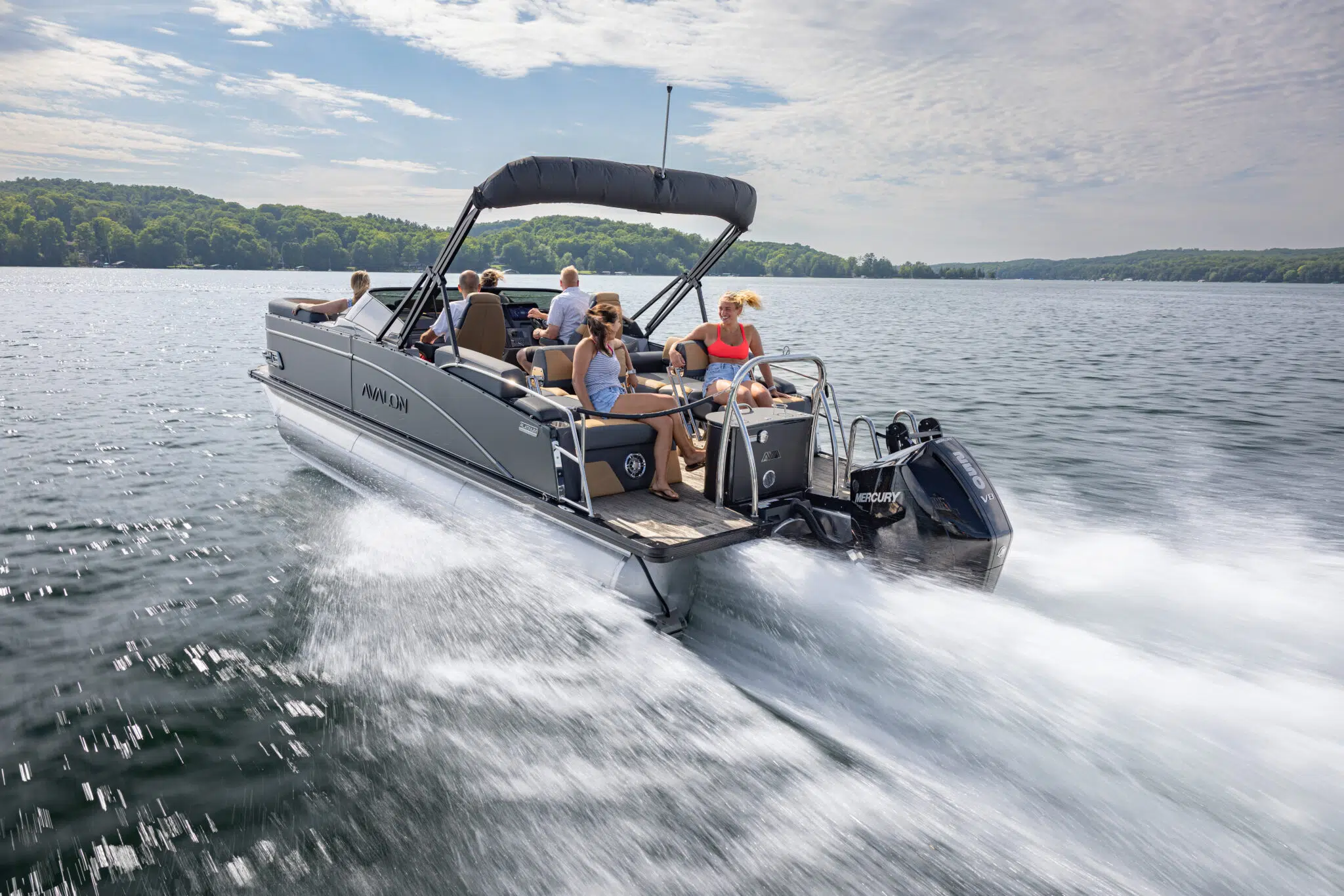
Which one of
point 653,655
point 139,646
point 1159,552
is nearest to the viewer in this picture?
point 653,655

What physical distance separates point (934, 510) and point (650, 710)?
1.80 meters

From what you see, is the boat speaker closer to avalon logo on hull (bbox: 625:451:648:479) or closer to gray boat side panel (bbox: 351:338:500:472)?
avalon logo on hull (bbox: 625:451:648:479)

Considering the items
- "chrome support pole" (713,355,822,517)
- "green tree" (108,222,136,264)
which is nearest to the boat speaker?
"chrome support pole" (713,355,822,517)

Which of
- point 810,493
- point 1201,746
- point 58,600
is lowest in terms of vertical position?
point 58,600

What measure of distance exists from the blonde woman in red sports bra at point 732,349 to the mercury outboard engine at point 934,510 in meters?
1.26

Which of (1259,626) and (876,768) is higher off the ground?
(1259,626)

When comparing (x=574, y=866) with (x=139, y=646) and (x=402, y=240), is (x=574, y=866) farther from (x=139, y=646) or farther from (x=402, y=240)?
(x=402, y=240)

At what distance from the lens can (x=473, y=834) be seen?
3162mm

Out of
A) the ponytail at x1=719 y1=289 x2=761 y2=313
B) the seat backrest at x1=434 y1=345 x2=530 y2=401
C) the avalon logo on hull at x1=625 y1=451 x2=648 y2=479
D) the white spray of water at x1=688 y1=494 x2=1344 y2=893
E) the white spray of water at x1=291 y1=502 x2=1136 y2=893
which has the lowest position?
the white spray of water at x1=291 y1=502 x2=1136 y2=893

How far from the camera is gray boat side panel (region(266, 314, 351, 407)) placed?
6961 millimetres

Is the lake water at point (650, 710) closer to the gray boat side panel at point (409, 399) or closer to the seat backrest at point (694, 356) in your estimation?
the gray boat side panel at point (409, 399)

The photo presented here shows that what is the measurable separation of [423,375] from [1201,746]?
194 inches

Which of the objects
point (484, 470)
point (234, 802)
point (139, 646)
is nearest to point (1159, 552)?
point (484, 470)

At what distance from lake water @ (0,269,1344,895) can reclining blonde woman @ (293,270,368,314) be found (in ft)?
6.16
